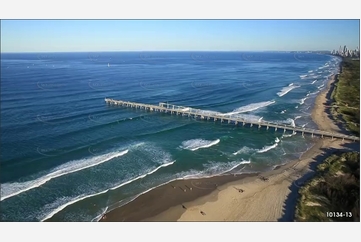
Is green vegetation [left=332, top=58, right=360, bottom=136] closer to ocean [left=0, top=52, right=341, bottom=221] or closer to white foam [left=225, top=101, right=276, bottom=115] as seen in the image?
ocean [left=0, top=52, right=341, bottom=221]

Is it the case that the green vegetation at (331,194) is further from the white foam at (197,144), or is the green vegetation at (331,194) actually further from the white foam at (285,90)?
the white foam at (285,90)

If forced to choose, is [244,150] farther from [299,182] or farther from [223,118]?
[223,118]

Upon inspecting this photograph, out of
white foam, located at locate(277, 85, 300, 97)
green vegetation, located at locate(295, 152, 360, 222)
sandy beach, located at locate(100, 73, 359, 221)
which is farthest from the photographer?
white foam, located at locate(277, 85, 300, 97)

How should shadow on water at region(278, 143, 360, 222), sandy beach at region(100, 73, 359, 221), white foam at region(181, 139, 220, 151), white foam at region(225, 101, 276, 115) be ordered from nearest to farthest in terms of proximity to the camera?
shadow on water at region(278, 143, 360, 222)
sandy beach at region(100, 73, 359, 221)
white foam at region(181, 139, 220, 151)
white foam at region(225, 101, 276, 115)

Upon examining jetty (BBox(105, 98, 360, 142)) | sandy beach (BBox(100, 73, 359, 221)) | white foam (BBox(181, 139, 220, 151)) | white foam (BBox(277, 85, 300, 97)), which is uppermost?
white foam (BBox(277, 85, 300, 97))

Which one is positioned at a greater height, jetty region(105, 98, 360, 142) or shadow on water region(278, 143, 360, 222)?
jetty region(105, 98, 360, 142)

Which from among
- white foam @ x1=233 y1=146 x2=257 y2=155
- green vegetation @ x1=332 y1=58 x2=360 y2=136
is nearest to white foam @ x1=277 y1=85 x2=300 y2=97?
green vegetation @ x1=332 y1=58 x2=360 y2=136

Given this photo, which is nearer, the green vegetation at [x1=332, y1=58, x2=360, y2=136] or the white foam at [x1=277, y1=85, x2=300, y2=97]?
the green vegetation at [x1=332, y1=58, x2=360, y2=136]

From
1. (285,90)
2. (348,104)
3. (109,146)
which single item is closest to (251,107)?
(348,104)
